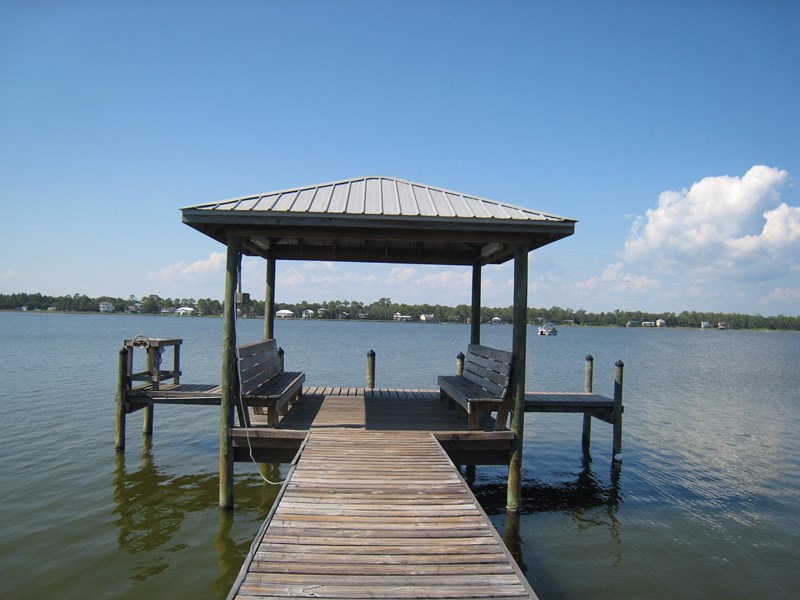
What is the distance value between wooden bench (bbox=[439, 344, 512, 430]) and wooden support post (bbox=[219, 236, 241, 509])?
3.44 meters

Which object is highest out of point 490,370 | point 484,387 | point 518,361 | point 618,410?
point 518,361

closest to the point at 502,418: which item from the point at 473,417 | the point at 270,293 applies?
the point at 473,417

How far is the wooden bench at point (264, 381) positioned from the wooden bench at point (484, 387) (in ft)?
9.07

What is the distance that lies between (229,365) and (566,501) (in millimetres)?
6423

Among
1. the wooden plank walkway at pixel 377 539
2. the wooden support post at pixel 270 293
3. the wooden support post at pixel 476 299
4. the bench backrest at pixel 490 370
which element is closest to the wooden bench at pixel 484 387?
the bench backrest at pixel 490 370

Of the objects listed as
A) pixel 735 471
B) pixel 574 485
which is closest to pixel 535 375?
pixel 735 471

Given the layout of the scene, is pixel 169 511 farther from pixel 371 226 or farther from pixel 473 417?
pixel 371 226

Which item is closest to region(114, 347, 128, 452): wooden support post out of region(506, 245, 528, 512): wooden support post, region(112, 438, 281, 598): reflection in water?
region(112, 438, 281, 598): reflection in water

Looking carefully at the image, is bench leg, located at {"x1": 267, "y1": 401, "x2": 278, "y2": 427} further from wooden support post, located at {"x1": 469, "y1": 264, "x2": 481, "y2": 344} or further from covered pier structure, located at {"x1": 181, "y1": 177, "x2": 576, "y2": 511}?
wooden support post, located at {"x1": 469, "y1": 264, "x2": 481, "y2": 344}

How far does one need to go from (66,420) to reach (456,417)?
1146cm

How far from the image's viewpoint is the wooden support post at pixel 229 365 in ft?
23.8

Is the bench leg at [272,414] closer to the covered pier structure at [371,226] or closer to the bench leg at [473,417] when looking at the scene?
the covered pier structure at [371,226]

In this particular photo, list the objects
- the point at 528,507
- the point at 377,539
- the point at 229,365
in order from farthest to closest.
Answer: the point at 528,507, the point at 229,365, the point at 377,539

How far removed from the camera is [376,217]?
22.6 ft
